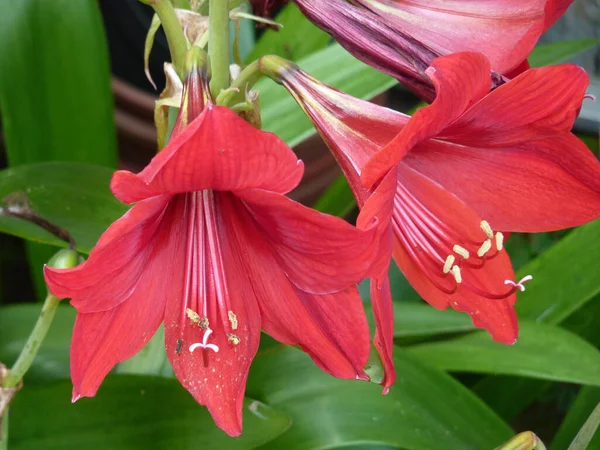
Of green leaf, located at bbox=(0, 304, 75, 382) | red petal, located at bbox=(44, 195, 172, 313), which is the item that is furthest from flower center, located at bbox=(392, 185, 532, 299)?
green leaf, located at bbox=(0, 304, 75, 382)

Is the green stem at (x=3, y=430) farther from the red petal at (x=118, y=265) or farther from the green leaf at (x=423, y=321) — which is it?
the green leaf at (x=423, y=321)

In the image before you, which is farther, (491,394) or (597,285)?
(491,394)

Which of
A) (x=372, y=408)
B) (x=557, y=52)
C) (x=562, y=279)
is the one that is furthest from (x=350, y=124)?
(x=557, y=52)

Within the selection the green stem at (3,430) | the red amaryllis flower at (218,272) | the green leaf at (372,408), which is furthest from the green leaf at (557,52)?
the green stem at (3,430)

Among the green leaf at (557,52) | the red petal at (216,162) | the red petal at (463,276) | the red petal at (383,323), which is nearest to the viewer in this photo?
the red petal at (216,162)

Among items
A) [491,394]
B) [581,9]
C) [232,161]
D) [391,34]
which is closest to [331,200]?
[491,394]

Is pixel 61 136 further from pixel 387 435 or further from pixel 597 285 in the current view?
pixel 597 285
